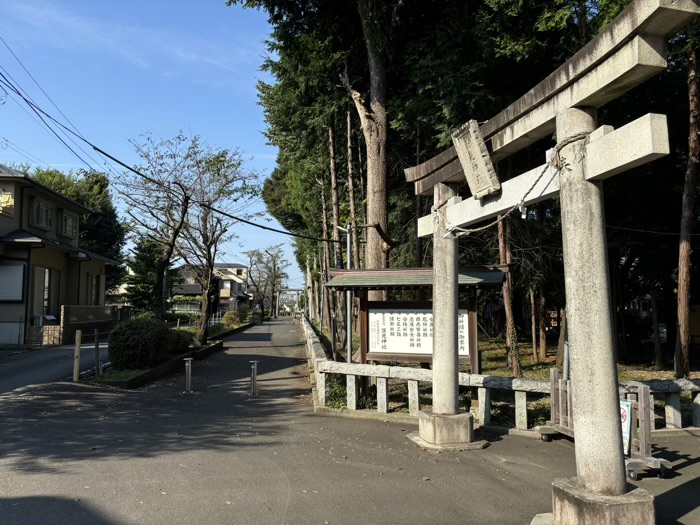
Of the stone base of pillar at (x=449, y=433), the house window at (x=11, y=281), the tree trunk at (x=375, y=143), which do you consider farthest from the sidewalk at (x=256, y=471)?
the house window at (x=11, y=281)

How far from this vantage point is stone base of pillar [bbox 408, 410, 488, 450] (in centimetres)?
713

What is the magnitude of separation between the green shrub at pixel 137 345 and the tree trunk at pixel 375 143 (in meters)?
5.75

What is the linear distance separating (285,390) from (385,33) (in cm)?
997

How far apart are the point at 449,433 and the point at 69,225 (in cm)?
2464

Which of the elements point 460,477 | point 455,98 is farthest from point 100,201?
point 460,477

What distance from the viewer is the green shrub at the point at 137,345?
13.3 meters

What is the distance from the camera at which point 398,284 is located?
944 cm

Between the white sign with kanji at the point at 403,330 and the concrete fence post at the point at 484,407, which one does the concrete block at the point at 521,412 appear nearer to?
the concrete fence post at the point at 484,407

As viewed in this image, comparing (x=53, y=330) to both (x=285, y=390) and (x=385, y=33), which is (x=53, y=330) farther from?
(x=385, y=33)

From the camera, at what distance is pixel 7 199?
2106 centimetres

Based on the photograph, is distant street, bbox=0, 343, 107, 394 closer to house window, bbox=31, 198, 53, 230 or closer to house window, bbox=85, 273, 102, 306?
house window, bbox=31, 198, 53, 230

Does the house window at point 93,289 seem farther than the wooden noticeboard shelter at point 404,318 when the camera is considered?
Yes

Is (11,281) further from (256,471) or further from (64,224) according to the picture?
(256,471)

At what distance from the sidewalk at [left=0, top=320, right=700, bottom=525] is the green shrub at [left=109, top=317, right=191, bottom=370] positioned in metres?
3.38
